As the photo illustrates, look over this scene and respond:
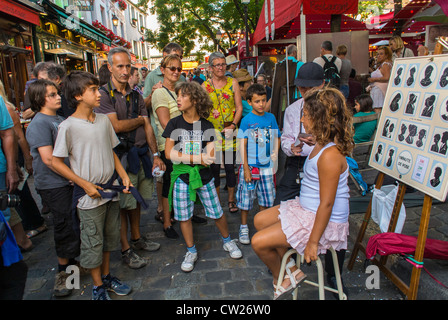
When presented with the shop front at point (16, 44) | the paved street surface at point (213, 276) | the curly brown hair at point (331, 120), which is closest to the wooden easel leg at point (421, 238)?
the paved street surface at point (213, 276)

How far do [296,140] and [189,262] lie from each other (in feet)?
5.33

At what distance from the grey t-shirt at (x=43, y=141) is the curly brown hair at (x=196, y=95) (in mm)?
1230

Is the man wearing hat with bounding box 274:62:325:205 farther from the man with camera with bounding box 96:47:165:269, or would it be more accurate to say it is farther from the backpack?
the backpack

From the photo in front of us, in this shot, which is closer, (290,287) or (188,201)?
(290,287)

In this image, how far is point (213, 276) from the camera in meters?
2.96

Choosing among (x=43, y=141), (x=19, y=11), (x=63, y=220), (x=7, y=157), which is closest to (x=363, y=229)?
(x=63, y=220)

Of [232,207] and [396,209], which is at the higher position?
[396,209]

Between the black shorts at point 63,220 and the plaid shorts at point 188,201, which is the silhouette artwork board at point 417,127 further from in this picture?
the black shorts at point 63,220

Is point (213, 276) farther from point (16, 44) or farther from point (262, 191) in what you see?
point (16, 44)

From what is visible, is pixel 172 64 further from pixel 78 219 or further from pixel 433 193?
pixel 433 193

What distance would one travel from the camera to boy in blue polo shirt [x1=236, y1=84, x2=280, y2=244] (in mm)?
3418
